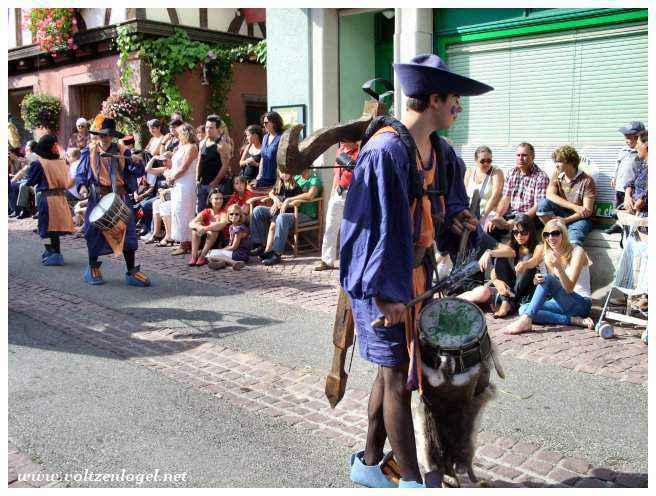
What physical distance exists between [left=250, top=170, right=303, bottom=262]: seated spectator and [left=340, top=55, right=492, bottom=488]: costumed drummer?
21.2 ft

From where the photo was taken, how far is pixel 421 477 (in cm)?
329

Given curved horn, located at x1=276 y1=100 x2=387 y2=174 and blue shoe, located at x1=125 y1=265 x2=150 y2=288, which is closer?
curved horn, located at x1=276 y1=100 x2=387 y2=174

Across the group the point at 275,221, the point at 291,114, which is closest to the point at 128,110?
the point at 291,114

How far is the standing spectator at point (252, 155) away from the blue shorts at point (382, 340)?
760cm

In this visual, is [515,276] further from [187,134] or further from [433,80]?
[187,134]

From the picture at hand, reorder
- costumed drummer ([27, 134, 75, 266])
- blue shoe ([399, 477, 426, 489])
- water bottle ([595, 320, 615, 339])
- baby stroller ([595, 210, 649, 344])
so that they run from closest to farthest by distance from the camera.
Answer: blue shoe ([399, 477, 426, 489])
water bottle ([595, 320, 615, 339])
baby stroller ([595, 210, 649, 344])
costumed drummer ([27, 134, 75, 266])

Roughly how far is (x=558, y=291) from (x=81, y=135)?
1029 centimetres

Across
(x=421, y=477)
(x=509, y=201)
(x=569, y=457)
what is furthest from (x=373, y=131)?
(x=509, y=201)

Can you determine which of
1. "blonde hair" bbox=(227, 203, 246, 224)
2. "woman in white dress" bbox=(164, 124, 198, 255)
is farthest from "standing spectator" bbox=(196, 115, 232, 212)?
"blonde hair" bbox=(227, 203, 246, 224)

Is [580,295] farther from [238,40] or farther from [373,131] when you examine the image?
[238,40]

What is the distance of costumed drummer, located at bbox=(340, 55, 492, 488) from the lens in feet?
9.78

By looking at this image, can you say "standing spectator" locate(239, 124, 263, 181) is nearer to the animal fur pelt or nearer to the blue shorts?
the blue shorts

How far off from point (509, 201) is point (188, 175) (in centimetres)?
506

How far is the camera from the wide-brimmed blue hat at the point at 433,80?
3.10m
